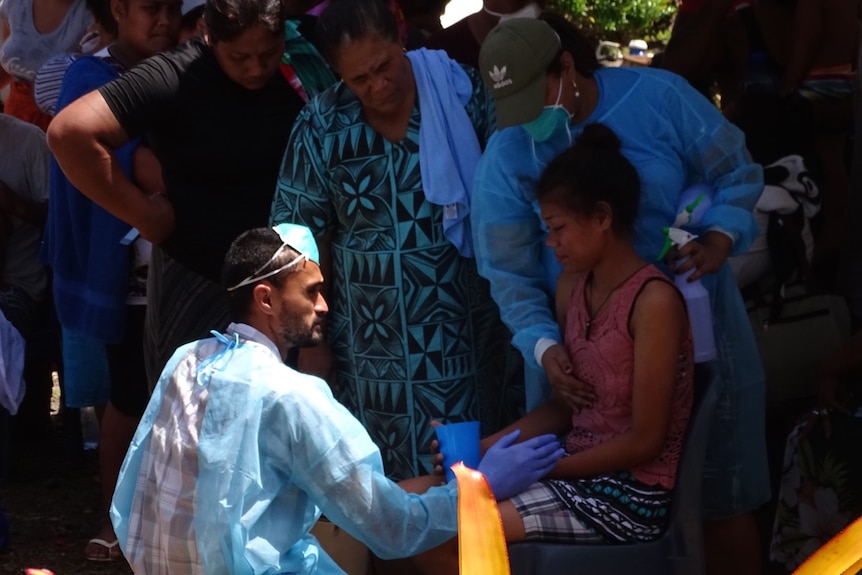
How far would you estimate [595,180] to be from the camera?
3002 mm

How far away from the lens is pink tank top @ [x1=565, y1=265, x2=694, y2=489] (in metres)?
2.96

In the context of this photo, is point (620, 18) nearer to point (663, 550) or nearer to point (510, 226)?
point (510, 226)

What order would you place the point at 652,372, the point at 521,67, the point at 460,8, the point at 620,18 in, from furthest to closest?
the point at 620,18 < the point at 460,8 < the point at 521,67 < the point at 652,372

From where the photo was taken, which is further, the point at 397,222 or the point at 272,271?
the point at 397,222

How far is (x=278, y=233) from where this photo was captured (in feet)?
9.23

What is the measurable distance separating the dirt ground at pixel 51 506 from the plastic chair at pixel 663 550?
2.21 meters

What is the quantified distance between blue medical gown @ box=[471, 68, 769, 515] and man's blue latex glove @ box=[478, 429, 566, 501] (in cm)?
35

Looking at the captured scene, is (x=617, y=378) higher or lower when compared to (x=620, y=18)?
higher

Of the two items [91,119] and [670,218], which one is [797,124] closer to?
[670,218]

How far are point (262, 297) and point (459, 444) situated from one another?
1.97 ft

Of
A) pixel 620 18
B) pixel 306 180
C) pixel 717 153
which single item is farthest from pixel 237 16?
pixel 620 18

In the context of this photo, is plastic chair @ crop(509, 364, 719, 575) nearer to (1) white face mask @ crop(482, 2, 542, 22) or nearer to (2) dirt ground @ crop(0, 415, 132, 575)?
(1) white face mask @ crop(482, 2, 542, 22)

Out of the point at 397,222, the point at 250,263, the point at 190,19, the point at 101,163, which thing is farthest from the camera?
the point at 190,19

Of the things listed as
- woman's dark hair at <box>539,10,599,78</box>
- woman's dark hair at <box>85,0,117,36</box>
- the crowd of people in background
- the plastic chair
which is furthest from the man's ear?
woman's dark hair at <box>85,0,117,36</box>
